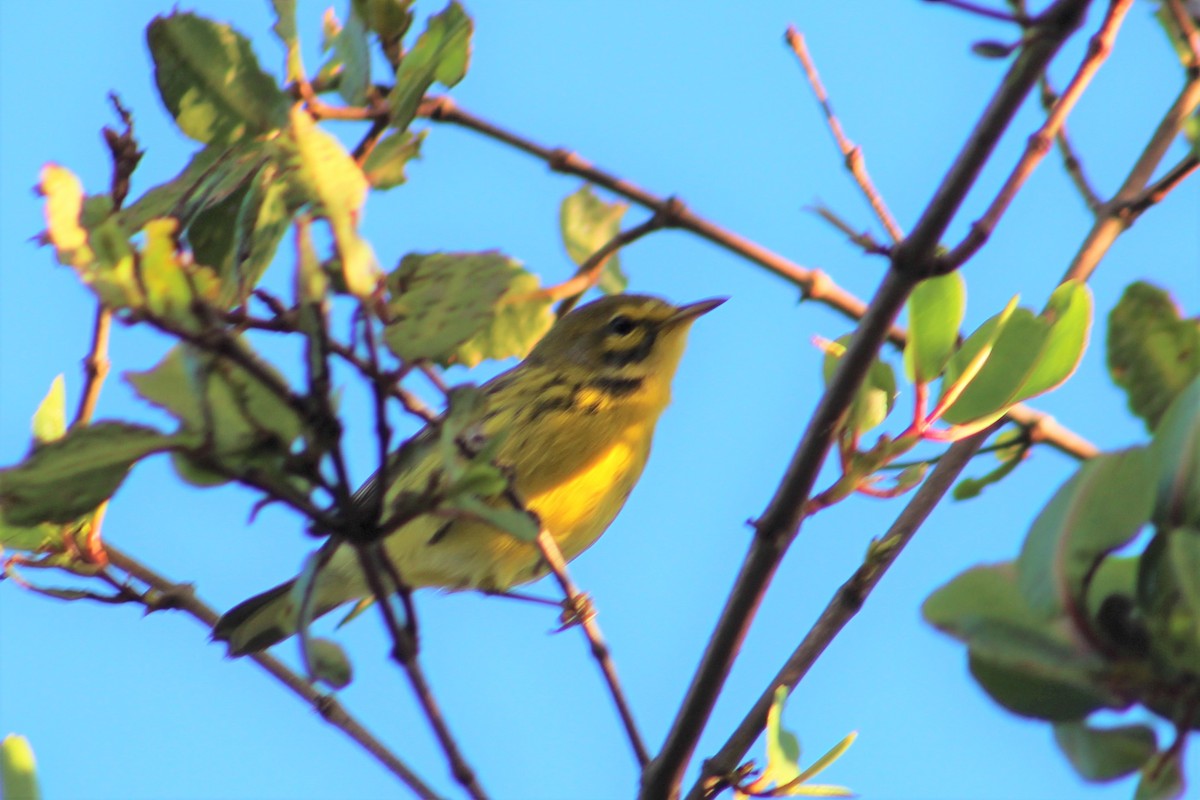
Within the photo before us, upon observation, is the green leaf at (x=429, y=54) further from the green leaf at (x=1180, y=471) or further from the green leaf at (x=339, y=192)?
the green leaf at (x=1180, y=471)

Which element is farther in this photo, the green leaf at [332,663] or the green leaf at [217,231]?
the green leaf at [217,231]

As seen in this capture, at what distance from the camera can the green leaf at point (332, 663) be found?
1.98 metres

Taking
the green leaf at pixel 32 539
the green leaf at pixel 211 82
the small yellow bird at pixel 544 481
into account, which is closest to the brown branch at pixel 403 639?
the green leaf at pixel 211 82

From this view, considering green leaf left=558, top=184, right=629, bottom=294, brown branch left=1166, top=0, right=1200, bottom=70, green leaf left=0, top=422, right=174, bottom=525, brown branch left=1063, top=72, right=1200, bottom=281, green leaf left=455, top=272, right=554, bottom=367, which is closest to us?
green leaf left=0, top=422, right=174, bottom=525

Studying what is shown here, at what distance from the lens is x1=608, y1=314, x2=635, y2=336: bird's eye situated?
17.1 ft

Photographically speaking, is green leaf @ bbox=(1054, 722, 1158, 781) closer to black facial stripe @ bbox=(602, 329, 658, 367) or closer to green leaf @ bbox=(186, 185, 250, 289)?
green leaf @ bbox=(186, 185, 250, 289)

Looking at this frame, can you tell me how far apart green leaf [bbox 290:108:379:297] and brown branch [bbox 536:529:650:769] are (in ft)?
2.99

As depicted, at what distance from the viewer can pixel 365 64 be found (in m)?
2.27

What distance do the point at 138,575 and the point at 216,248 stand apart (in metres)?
0.93

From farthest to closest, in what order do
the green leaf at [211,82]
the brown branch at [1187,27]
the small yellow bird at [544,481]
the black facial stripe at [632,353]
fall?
the black facial stripe at [632,353] < the small yellow bird at [544,481] < the green leaf at [211,82] < the brown branch at [1187,27]

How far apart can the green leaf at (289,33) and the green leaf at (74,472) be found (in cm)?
84

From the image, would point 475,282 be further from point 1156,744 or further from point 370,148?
point 1156,744

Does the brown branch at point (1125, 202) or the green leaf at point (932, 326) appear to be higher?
the brown branch at point (1125, 202)

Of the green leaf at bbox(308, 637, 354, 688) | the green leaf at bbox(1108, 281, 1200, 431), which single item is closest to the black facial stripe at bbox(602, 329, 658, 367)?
the green leaf at bbox(308, 637, 354, 688)
